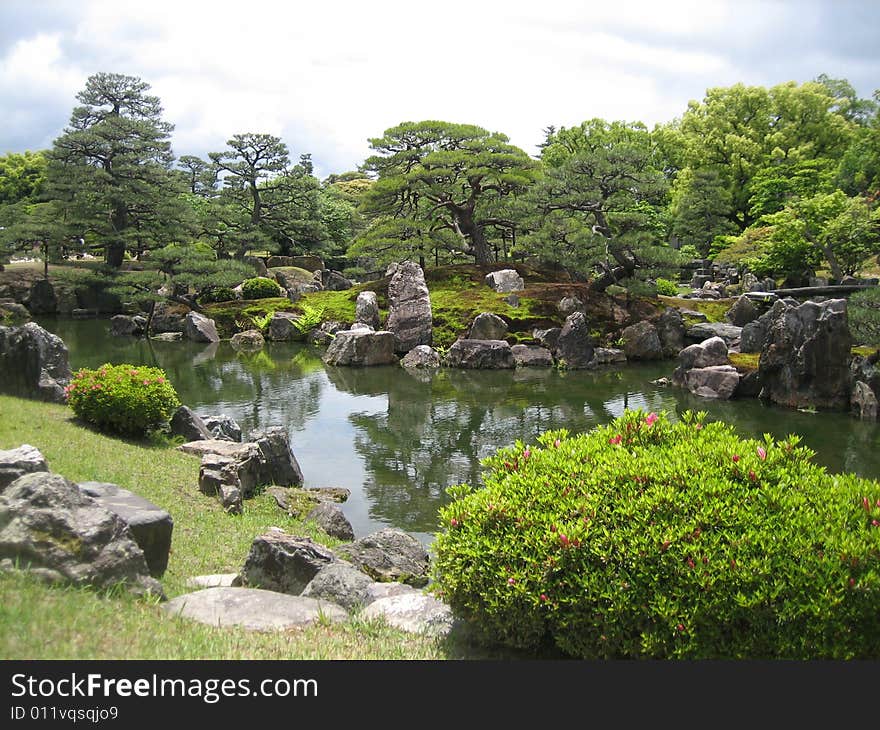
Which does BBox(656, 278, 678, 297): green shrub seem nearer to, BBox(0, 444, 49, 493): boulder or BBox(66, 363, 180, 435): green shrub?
BBox(66, 363, 180, 435): green shrub

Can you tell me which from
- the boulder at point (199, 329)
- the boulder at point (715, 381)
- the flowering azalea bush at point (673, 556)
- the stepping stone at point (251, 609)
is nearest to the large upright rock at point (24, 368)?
the stepping stone at point (251, 609)

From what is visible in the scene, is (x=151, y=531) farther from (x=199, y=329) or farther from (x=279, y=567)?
(x=199, y=329)

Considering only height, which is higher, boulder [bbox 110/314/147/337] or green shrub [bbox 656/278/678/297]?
green shrub [bbox 656/278/678/297]

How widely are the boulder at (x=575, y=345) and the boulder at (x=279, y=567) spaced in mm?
19316

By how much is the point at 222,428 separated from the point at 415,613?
28.7ft

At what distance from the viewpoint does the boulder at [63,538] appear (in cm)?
444

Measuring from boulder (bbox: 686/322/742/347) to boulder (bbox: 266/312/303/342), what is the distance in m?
16.8

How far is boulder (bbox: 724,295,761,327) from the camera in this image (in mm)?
27906

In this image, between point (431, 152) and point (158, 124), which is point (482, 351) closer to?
point (431, 152)

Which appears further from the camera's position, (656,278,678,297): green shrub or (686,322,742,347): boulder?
(656,278,678,297): green shrub

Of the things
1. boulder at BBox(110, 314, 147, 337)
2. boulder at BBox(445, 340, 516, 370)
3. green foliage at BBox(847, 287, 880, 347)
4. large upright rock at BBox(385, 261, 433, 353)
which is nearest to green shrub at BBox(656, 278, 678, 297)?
large upright rock at BBox(385, 261, 433, 353)

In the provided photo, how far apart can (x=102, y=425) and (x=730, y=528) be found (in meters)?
10.1

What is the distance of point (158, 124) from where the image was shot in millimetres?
36438

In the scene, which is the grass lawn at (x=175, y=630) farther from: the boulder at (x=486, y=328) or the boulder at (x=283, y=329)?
the boulder at (x=283, y=329)
